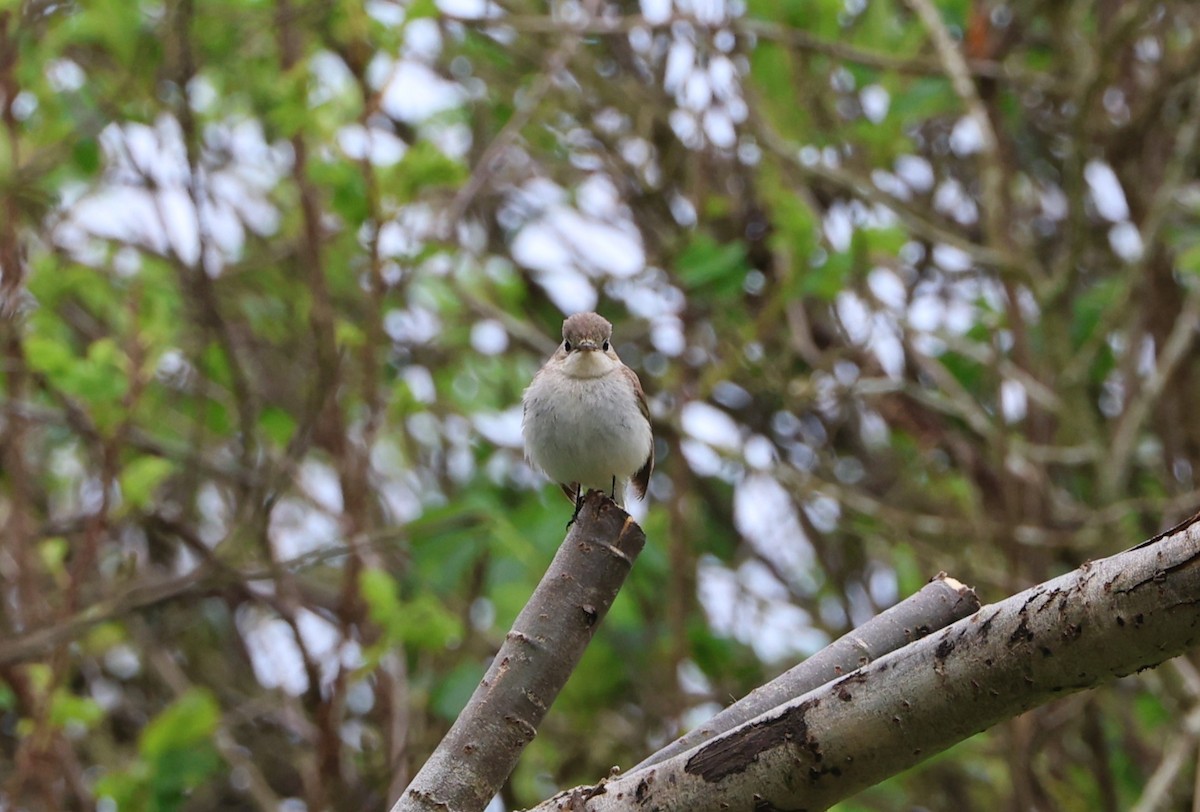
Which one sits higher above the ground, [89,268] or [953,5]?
[89,268]

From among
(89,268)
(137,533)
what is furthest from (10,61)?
(137,533)

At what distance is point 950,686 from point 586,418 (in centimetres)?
265

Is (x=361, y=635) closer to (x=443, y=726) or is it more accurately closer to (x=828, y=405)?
(x=443, y=726)

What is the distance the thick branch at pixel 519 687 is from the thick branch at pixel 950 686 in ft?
0.83

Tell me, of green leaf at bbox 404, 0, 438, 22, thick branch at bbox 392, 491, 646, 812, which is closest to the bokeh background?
green leaf at bbox 404, 0, 438, 22

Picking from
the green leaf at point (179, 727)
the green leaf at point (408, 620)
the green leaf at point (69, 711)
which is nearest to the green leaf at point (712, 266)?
the green leaf at point (408, 620)

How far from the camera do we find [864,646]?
2305 mm

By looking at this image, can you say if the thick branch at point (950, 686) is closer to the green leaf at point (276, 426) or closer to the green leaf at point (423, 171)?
the green leaf at point (423, 171)

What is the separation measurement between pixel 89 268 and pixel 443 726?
→ 270cm

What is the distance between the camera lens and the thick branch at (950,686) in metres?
1.71

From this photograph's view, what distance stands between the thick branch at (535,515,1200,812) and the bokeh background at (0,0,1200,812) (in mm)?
3092

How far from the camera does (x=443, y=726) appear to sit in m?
6.86

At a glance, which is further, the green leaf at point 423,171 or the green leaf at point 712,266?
the green leaf at point 712,266

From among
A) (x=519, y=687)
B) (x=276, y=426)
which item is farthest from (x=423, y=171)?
(x=519, y=687)
